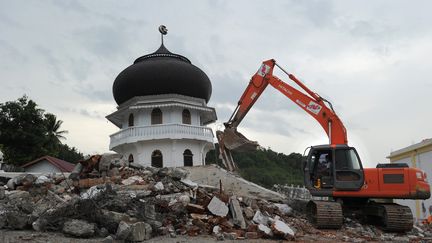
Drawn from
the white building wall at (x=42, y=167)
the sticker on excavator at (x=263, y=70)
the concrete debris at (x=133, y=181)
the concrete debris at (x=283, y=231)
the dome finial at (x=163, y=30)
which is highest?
the dome finial at (x=163, y=30)

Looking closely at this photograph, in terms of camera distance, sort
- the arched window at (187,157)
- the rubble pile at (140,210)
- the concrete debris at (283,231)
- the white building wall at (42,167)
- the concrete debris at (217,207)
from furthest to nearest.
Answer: the arched window at (187,157) < the white building wall at (42,167) < the concrete debris at (217,207) < the concrete debris at (283,231) < the rubble pile at (140,210)

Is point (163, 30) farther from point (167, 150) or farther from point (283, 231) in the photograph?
point (283, 231)

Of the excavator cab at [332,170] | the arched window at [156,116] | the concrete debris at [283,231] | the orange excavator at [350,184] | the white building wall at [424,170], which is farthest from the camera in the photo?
the arched window at [156,116]

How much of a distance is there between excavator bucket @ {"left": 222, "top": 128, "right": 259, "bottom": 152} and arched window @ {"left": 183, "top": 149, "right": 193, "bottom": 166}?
1175 cm

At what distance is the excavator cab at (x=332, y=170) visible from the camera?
12.9 m

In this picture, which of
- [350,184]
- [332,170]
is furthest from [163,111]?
[350,184]

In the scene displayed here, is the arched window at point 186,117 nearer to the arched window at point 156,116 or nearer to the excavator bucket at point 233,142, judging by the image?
the arched window at point 156,116

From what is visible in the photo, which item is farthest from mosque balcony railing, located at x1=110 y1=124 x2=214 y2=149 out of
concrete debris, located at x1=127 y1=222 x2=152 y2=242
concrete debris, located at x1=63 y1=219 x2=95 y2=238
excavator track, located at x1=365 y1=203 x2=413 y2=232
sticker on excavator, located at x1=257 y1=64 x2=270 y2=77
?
concrete debris, located at x1=63 y1=219 x2=95 y2=238

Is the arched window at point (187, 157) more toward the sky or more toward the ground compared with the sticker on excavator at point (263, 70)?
more toward the ground

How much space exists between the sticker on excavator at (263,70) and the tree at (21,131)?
2428cm

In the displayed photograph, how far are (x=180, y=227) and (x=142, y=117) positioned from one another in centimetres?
1916

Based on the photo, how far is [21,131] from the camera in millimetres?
34969

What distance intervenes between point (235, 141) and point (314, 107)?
3.55 meters

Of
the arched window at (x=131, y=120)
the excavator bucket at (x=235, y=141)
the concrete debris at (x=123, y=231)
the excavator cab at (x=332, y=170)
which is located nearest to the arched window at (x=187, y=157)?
the arched window at (x=131, y=120)
